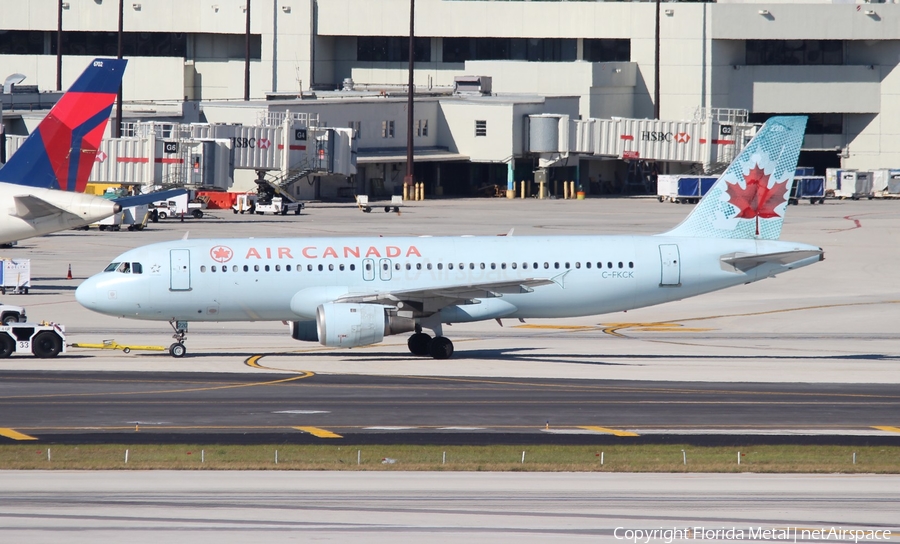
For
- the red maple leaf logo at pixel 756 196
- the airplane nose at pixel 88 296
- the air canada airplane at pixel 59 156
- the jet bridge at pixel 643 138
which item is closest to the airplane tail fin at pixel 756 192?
the red maple leaf logo at pixel 756 196

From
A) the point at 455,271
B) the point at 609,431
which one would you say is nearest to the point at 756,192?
the point at 455,271

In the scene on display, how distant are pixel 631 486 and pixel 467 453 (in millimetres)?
4744

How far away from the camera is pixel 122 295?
42.9 metres

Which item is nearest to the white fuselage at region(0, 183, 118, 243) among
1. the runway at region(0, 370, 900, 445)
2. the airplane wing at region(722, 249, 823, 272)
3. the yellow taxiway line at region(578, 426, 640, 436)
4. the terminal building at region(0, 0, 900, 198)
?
the runway at region(0, 370, 900, 445)

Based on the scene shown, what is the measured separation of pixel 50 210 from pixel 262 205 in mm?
64488

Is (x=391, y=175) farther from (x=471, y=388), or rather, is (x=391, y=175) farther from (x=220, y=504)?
(x=220, y=504)

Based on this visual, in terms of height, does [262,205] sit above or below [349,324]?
above

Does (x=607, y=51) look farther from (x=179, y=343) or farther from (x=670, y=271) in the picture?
(x=179, y=343)

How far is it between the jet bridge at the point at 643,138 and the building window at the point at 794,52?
36.8 ft

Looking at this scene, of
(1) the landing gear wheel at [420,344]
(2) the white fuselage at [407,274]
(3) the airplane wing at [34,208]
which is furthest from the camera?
(1) the landing gear wheel at [420,344]

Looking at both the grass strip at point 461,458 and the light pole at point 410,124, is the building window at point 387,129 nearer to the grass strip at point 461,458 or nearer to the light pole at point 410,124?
the light pole at point 410,124

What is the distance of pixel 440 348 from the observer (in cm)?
4412

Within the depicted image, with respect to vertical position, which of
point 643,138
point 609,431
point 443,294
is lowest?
point 609,431

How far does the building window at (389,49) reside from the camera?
143125mm
